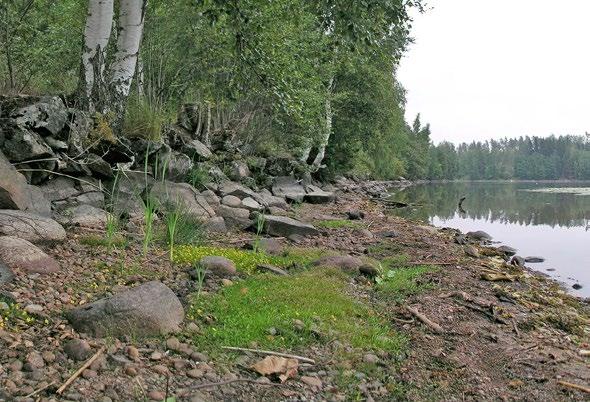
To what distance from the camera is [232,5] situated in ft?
26.5

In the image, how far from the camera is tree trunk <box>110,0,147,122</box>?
917 centimetres

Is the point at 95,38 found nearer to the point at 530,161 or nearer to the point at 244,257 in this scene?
the point at 244,257

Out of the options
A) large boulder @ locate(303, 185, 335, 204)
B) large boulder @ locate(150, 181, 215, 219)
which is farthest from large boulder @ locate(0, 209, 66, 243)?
large boulder @ locate(303, 185, 335, 204)

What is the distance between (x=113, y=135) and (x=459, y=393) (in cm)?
697

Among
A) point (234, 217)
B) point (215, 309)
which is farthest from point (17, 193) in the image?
point (234, 217)

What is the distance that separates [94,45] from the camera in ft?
28.6

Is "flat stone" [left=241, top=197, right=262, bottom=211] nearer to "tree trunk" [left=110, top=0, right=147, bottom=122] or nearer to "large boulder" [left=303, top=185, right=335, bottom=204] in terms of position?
"tree trunk" [left=110, top=0, right=147, bottom=122]

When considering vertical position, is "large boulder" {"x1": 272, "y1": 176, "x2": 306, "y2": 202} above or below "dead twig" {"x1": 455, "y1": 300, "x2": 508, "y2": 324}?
above

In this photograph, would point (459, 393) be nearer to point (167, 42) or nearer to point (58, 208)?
point (58, 208)

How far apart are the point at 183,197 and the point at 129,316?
5540 millimetres

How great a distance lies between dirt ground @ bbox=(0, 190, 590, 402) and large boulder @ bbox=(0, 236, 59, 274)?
145 millimetres

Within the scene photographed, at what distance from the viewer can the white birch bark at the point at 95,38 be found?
8.61m

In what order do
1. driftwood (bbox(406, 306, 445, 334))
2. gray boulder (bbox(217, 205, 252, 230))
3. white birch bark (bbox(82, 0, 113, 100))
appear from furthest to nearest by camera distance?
gray boulder (bbox(217, 205, 252, 230)), white birch bark (bbox(82, 0, 113, 100)), driftwood (bbox(406, 306, 445, 334))

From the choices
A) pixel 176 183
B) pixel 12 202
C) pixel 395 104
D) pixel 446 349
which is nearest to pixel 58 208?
pixel 12 202
